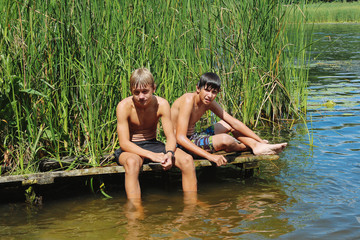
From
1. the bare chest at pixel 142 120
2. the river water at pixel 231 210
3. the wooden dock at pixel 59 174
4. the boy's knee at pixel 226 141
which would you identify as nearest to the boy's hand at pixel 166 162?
the wooden dock at pixel 59 174

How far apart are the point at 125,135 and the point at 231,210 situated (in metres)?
1.05

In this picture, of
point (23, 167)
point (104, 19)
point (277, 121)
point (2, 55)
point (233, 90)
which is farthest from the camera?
point (277, 121)

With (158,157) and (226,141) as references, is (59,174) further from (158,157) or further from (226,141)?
(226,141)

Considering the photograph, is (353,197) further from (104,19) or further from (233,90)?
(104,19)

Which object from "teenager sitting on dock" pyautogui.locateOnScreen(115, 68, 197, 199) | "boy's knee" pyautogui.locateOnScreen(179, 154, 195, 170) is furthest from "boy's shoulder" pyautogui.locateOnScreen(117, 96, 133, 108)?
"boy's knee" pyautogui.locateOnScreen(179, 154, 195, 170)

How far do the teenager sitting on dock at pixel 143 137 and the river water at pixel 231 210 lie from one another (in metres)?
0.23

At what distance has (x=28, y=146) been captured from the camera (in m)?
4.03

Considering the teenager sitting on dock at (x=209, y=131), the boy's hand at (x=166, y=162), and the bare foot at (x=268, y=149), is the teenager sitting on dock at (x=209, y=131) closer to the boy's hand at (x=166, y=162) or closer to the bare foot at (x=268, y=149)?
the bare foot at (x=268, y=149)

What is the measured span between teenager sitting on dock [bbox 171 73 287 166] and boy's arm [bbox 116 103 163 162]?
0.41 m

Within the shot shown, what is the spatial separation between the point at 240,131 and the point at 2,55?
2.17 meters

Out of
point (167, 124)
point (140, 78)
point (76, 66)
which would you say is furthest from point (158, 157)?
point (76, 66)

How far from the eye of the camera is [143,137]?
4254 millimetres

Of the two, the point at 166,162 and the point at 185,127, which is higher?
the point at 185,127

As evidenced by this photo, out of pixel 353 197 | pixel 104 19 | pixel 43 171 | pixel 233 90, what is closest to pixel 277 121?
pixel 233 90
